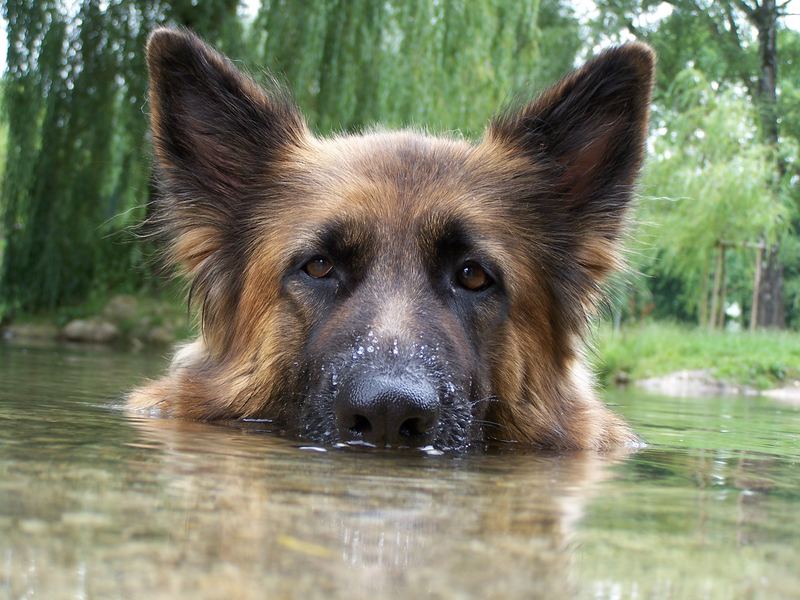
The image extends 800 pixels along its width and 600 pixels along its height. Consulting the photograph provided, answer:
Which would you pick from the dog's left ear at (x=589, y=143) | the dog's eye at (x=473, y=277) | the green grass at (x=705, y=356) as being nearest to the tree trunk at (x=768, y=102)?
the green grass at (x=705, y=356)

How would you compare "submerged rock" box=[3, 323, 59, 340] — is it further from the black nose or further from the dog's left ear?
the black nose

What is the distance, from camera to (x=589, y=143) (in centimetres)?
505

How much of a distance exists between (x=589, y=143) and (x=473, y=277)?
1232 millimetres

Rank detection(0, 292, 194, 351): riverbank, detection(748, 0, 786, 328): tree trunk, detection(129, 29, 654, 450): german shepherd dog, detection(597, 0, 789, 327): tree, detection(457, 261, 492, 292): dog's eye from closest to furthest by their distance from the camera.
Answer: detection(129, 29, 654, 450): german shepherd dog
detection(457, 261, 492, 292): dog's eye
detection(0, 292, 194, 351): riverbank
detection(748, 0, 786, 328): tree trunk
detection(597, 0, 789, 327): tree

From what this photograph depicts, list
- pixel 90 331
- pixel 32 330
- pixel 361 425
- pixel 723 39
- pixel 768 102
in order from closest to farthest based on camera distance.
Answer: pixel 361 425
pixel 32 330
pixel 90 331
pixel 768 102
pixel 723 39

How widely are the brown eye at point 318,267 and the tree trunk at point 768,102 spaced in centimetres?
3056

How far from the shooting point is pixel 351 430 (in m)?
3.43

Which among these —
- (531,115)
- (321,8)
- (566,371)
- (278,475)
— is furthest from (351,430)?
(321,8)

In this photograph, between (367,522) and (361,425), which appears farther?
(361,425)

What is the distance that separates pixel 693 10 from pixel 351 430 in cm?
3623

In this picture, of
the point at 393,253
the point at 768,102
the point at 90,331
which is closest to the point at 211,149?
the point at 393,253

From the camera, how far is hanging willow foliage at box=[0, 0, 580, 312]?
1336cm

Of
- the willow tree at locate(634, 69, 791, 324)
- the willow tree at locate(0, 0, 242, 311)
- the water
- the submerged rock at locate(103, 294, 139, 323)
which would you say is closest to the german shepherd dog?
the water

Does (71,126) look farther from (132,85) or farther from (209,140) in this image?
(209,140)
